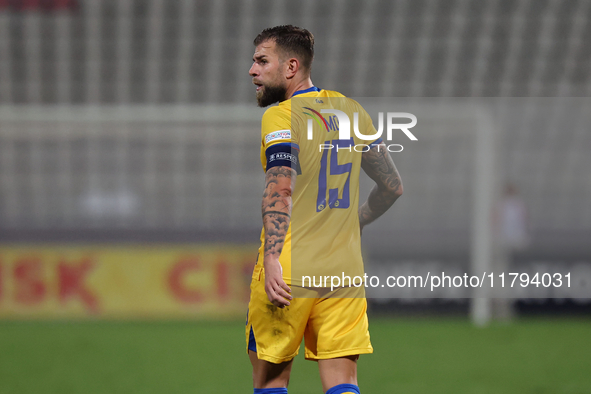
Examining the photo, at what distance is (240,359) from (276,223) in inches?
144

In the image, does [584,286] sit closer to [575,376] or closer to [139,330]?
[575,376]

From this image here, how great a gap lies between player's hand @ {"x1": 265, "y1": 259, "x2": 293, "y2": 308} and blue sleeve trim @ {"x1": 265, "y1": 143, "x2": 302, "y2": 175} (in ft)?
0.96

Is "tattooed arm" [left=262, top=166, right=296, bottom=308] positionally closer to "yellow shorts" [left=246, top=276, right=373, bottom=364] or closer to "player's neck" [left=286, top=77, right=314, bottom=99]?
"yellow shorts" [left=246, top=276, right=373, bottom=364]

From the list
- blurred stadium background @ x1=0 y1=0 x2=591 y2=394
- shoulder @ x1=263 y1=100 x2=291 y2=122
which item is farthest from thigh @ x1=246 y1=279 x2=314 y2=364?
blurred stadium background @ x1=0 y1=0 x2=591 y2=394

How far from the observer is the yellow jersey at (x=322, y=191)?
219 centimetres

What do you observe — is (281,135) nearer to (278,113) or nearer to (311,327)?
(278,113)

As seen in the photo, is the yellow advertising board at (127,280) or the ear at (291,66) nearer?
the ear at (291,66)

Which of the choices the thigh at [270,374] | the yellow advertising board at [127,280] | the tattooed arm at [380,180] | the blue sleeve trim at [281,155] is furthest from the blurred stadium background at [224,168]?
the blue sleeve trim at [281,155]

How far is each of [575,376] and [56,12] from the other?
26.8 feet

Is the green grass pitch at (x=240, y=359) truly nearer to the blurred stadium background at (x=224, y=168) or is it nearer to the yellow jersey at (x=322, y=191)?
the blurred stadium background at (x=224, y=168)

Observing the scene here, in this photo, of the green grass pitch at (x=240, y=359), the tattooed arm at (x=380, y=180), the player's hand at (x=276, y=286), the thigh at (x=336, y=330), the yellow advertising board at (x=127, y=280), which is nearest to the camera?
the player's hand at (x=276, y=286)

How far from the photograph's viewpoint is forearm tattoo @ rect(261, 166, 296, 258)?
2080 mm

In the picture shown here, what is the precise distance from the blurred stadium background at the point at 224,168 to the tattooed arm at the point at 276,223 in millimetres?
3650

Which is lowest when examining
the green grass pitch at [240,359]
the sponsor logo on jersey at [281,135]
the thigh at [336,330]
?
the green grass pitch at [240,359]
